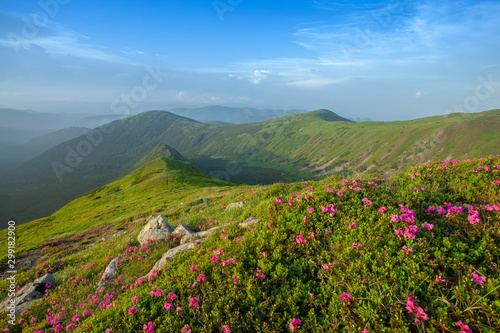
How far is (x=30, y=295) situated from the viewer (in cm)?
989

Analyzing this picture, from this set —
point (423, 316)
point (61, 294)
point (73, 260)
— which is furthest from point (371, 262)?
point (73, 260)

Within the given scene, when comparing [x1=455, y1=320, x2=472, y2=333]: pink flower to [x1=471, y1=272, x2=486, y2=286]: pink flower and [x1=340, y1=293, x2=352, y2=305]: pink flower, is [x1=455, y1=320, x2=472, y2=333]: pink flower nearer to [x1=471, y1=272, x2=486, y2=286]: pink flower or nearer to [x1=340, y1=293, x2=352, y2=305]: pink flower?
[x1=471, y1=272, x2=486, y2=286]: pink flower

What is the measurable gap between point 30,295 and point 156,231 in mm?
5791

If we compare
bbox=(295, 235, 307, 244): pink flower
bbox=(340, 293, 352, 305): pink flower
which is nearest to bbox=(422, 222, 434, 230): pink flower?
bbox=(340, 293, 352, 305): pink flower

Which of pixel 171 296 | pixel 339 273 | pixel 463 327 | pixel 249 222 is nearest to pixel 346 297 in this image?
pixel 339 273

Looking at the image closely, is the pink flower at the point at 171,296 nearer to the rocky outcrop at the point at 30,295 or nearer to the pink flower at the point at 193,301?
the pink flower at the point at 193,301

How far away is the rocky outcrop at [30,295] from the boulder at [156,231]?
4.38 meters

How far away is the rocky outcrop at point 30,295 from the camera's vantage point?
922cm

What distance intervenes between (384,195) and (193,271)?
6414mm

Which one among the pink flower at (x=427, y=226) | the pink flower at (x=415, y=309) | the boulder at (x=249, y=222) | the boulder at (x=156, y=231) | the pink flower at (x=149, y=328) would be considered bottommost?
the boulder at (x=156, y=231)

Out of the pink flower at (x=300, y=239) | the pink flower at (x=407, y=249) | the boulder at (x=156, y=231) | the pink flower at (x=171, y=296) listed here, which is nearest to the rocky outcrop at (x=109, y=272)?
the boulder at (x=156, y=231)

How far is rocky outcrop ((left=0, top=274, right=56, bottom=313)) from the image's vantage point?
922 centimetres

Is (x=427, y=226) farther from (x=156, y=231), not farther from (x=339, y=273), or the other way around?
(x=156, y=231)

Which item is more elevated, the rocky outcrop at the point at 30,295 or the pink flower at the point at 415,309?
the pink flower at the point at 415,309
